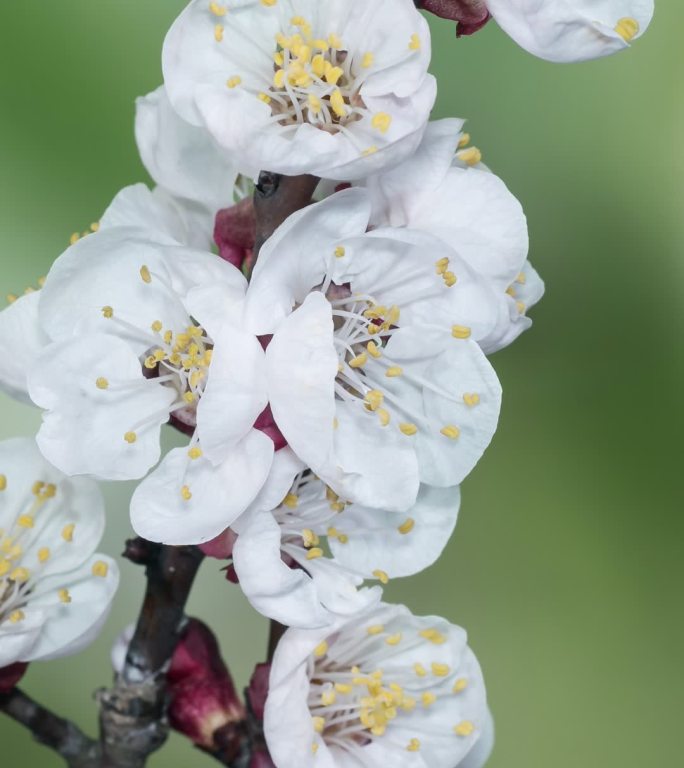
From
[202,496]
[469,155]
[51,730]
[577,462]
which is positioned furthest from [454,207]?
[577,462]

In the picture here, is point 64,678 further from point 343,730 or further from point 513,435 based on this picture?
point 343,730

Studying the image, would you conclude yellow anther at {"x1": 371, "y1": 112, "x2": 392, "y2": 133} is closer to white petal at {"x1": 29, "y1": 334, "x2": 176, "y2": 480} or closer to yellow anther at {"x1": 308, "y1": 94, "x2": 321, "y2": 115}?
yellow anther at {"x1": 308, "y1": 94, "x2": 321, "y2": 115}

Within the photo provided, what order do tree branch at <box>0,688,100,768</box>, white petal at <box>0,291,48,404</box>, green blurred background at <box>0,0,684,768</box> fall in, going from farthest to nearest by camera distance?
green blurred background at <box>0,0,684,768</box>
tree branch at <box>0,688,100,768</box>
white petal at <box>0,291,48,404</box>

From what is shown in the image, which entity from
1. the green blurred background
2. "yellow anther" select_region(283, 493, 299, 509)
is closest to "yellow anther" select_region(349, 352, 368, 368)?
"yellow anther" select_region(283, 493, 299, 509)

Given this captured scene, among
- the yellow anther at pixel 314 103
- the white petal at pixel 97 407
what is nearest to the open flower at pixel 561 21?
the yellow anther at pixel 314 103

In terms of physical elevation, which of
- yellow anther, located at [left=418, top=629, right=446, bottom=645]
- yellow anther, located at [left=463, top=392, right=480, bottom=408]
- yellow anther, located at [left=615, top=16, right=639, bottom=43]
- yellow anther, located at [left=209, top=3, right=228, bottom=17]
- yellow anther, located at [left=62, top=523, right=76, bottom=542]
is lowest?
yellow anther, located at [left=418, top=629, right=446, bottom=645]
